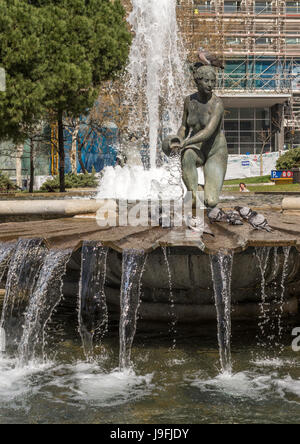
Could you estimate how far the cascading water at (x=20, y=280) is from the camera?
15.9 ft

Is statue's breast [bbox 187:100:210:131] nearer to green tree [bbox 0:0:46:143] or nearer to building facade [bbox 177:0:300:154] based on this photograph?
green tree [bbox 0:0:46:143]

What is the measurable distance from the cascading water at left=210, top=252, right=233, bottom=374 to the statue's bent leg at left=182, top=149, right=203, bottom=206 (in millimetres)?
1702

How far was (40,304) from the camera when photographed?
5293 mm

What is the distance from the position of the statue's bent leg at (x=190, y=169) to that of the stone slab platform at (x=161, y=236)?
2.98ft

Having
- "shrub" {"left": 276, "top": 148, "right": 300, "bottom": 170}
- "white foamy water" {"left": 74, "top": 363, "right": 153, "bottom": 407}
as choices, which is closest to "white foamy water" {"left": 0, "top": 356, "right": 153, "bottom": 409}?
"white foamy water" {"left": 74, "top": 363, "right": 153, "bottom": 407}

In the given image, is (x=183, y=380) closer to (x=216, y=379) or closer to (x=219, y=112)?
(x=216, y=379)

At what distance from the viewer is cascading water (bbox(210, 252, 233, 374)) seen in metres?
4.47

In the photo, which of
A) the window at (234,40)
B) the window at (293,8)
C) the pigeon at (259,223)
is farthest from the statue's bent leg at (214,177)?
the window at (293,8)

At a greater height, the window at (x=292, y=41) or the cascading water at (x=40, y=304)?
the window at (x=292, y=41)

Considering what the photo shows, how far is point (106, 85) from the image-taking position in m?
31.5

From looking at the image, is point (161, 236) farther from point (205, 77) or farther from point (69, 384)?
point (205, 77)

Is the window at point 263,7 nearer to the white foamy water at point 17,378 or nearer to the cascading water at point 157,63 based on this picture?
the cascading water at point 157,63

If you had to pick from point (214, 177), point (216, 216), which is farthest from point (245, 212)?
point (214, 177)

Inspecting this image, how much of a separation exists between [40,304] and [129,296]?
89cm
